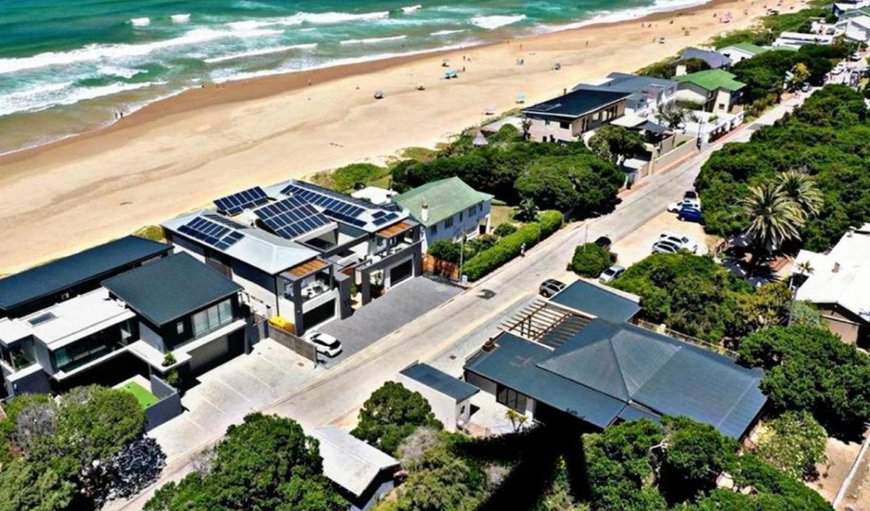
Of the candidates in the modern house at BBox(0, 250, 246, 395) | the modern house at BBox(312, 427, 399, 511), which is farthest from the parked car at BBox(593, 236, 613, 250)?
the modern house at BBox(312, 427, 399, 511)

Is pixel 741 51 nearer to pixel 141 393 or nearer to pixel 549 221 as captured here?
pixel 549 221

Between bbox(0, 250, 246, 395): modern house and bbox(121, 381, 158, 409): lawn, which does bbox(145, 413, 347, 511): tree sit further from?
bbox(0, 250, 246, 395): modern house

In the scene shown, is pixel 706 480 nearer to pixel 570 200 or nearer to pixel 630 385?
pixel 630 385

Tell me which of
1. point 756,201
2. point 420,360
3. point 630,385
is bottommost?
point 420,360

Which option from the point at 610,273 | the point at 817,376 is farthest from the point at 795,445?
the point at 610,273

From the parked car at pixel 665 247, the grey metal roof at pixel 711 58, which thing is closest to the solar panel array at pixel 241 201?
the parked car at pixel 665 247

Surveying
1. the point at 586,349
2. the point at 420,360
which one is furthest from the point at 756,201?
the point at 420,360

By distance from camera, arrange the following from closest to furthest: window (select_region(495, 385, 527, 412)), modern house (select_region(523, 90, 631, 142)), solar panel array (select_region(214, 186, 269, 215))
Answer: window (select_region(495, 385, 527, 412)) < solar panel array (select_region(214, 186, 269, 215)) < modern house (select_region(523, 90, 631, 142))

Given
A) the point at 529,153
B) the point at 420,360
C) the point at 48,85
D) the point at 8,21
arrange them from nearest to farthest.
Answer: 1. the point at 420,360
2. the point at 529,153
3. the point at 48,85
4. the point at 8,21
